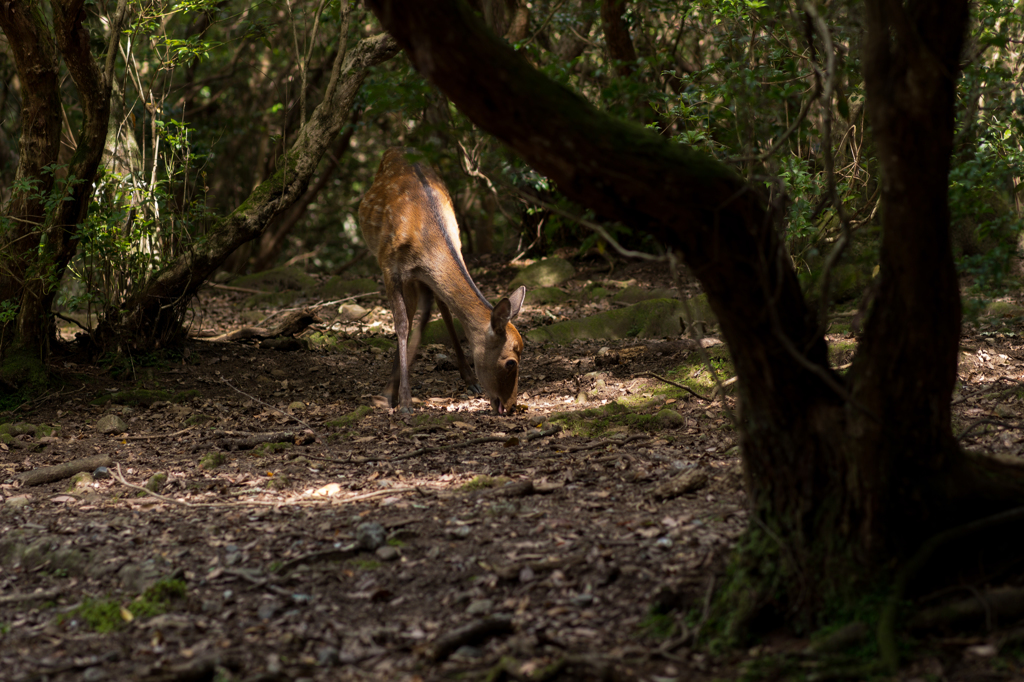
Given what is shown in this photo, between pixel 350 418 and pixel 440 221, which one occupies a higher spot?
pixel 440 221

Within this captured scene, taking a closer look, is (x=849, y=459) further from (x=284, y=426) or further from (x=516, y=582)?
(x=284, y=426)

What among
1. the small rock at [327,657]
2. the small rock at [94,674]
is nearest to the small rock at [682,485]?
the small rock at [327,657]

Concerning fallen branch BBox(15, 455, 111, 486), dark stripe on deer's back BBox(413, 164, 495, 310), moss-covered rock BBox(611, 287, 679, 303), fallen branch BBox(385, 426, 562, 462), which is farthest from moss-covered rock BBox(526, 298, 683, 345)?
fallen branch BBox(15, 455, 111, 486)

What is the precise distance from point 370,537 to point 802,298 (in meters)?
2.19

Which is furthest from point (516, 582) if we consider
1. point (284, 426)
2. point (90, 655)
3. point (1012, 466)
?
point (284, 426)

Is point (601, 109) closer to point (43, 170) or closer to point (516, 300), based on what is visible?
point (516, 300)

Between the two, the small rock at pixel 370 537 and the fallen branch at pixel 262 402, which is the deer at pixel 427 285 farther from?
the small rock at pixel 370 537

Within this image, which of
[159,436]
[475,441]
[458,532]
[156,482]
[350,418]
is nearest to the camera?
[458,532]

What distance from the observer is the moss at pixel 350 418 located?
21.4 feet

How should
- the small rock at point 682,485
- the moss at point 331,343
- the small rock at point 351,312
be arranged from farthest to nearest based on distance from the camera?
the small rock at point 351,312 → the moss at point 331,343 → the small rock at point 682,485

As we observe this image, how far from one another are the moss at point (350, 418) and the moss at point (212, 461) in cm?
101

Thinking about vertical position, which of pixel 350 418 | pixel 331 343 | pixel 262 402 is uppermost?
pixel 331 343

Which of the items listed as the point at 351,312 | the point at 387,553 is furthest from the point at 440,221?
the point at 387,553

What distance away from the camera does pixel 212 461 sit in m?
5.58
